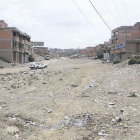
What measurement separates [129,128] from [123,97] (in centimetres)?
534

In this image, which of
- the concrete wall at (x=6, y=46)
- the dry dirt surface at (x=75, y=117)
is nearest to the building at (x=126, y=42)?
the concrete wall at (x=6, y=46)

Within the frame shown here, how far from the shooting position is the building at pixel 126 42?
6147 centimetres

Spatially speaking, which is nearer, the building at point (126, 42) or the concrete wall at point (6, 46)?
the concrete wall at point (6, 46)

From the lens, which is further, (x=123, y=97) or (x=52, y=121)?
(x=123, y=97)

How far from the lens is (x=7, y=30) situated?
52688 millimetres

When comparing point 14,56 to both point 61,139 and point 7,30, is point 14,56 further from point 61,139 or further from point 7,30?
point 61,139

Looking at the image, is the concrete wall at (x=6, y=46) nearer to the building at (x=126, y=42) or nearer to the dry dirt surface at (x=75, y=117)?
the building at (x=126, y=42)

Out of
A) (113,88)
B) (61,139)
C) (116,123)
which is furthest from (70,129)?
(113,88)

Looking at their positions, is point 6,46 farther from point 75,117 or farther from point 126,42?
point 75,117

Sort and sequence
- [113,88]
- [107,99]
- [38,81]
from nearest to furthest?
[107,99] → [113,88] → [38,81]

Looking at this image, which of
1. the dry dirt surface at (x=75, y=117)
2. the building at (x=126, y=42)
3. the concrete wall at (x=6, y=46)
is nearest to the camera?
the dry dirt surface at (x=75, y=117)

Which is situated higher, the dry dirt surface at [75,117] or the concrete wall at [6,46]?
the concrete wall at [6,46]

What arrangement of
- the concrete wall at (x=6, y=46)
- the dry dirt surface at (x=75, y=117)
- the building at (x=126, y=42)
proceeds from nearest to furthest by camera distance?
the dry dirt surface at (x=75, y=117) → the concrete wall at (x=6, y=46) → the building at (x=126, y=42)

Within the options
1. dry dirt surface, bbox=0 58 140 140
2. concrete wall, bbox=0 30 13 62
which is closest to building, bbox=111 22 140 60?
concrete wall, bbox=0 30 13 62
